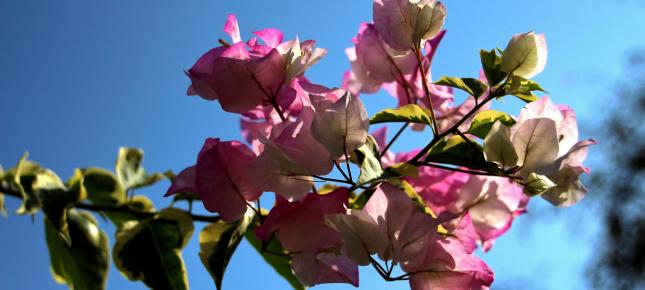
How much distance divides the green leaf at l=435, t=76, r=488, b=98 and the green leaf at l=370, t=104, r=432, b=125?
16 millimetres

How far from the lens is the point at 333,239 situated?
288mm

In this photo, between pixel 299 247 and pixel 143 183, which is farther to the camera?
pixel 143 183

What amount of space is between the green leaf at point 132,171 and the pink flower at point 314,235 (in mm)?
247

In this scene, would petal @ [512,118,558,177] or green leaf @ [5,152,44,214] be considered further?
green leaf @ [5,152,44,214]

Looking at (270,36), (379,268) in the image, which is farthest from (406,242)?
(270,36)

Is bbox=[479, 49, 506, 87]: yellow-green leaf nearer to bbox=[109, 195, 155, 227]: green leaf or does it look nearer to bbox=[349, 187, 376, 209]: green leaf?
bbox=[349, 187, 376, 209]: green leaf

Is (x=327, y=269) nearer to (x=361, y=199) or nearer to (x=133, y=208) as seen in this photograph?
(x=361, y=199)

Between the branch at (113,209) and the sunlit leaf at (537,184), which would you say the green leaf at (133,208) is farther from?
the sunlit leaf at (537,184)

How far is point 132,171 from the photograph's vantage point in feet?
1.71

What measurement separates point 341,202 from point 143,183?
10.8 inches

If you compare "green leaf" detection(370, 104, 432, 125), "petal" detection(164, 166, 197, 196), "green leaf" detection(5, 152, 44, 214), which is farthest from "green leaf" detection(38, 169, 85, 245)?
"green leaf" detection(370, 104, 432, 125)

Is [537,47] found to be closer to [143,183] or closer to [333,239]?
[333,239]

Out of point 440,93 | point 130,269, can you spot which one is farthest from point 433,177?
point 130,269

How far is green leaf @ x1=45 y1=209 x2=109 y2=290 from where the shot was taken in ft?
1.35
